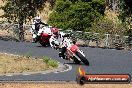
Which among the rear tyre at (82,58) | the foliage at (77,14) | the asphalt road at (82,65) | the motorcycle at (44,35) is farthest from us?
the foliage at (77,14)

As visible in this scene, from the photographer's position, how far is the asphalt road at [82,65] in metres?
18.1

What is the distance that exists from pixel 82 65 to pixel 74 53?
735mm

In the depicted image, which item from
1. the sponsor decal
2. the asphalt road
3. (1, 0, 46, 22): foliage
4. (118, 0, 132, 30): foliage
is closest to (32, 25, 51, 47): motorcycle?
the asphalt road

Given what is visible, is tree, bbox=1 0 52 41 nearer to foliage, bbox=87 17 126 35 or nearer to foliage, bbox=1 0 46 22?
foliage, bbox=1 0 46 22

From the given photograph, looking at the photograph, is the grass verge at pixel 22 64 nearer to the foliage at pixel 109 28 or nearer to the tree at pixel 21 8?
the foliage at pixel 109 28

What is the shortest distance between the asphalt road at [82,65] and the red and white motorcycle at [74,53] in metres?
0.27

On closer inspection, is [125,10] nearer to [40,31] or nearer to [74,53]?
[40,31]

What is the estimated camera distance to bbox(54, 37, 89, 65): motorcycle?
901 inches

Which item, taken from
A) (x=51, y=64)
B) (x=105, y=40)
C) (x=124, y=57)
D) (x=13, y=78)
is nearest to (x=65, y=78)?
(x=13, y=78)

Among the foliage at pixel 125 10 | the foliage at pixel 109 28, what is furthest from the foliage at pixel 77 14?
the foliage at pixel 109 28

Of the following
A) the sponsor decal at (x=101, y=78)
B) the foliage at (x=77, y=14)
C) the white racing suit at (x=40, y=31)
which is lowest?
the foliage at (x=77, y=14)

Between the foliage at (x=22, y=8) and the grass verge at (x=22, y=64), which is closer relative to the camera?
the grass verge at (x=22, y=64)

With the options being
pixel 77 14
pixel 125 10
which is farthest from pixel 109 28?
pixel 77 14

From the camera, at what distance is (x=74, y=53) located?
22984mm
